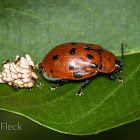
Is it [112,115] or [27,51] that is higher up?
[27,51]

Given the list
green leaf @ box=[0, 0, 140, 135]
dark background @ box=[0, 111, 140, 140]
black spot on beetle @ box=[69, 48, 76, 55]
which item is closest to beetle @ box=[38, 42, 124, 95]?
black spot on beetle @ box=[69, 48, 76, 55]

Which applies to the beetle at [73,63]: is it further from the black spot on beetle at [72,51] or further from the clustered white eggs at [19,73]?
the clustered white eggs at [19,73]

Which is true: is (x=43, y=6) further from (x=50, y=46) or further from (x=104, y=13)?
(x=104, y=13)

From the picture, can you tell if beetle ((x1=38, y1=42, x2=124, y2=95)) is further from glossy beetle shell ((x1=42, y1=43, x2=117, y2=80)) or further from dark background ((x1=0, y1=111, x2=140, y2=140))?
dark background ((x1=0, y1=111, x2=140, y2=140))

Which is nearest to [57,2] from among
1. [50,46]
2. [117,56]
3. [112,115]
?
[50,46]

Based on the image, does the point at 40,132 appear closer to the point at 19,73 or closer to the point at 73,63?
the point at 19,73

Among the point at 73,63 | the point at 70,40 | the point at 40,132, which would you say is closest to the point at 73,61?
the point at 73,63

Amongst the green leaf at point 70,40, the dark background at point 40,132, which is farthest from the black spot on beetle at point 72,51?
the dark background at point 40,132
